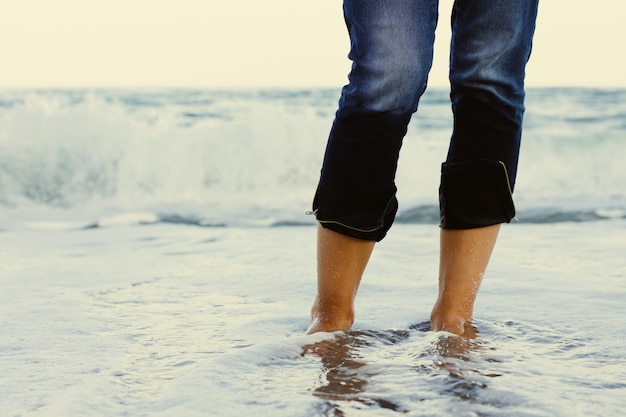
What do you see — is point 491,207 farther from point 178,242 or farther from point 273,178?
point 273,178

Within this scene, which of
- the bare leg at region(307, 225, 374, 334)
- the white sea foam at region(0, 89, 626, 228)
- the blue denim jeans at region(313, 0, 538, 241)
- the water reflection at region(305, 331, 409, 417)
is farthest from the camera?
the white sea foam at region(0, 89, 626, 228)

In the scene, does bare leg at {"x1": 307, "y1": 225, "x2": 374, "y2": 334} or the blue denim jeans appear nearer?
the blue denim jeans

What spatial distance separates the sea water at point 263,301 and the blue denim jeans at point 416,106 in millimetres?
241

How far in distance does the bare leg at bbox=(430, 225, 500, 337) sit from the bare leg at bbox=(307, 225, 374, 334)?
0.15m

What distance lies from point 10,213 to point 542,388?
11.3ft

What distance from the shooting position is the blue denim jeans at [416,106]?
4.44ft

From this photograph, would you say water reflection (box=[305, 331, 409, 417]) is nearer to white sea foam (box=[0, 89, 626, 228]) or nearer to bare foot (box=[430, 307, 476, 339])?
bare foot (box=[430, 307, 476, 339])

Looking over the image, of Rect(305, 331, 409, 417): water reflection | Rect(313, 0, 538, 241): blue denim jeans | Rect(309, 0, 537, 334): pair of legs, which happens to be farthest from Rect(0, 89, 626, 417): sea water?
Rect(313, 0, 538, 241): blue denim jeans

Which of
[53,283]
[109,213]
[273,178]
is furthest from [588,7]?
[53,283]

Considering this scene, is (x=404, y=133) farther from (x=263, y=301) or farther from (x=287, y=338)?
(x=263, y=301)

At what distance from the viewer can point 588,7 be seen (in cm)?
1279

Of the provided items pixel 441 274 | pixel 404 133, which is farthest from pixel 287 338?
pixel 404 133

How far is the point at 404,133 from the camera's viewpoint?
56.4 inches

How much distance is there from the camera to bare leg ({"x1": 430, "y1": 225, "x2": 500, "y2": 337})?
1.49 metres
